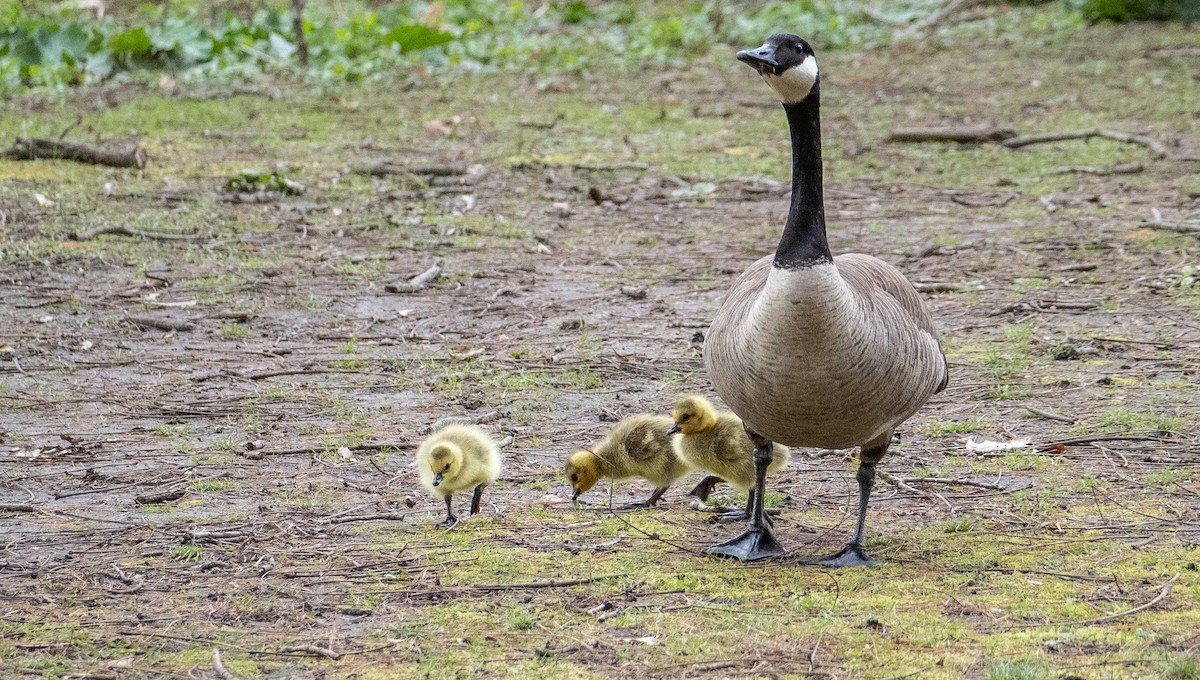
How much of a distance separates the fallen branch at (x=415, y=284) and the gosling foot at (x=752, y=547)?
164 inches

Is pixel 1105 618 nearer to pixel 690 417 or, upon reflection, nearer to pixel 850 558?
pixel 850 558

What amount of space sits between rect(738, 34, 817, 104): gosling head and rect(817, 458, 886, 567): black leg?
1.33 metres

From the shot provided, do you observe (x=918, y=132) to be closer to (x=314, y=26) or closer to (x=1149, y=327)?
(x=1149, y=327)

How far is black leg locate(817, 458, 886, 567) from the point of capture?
15.2 ft

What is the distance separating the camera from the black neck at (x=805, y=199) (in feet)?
14.1

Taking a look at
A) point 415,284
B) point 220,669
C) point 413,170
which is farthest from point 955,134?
point 220,669

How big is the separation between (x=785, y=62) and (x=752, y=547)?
1.66 m

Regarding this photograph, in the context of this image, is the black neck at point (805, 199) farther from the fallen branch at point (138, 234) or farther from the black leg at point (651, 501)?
the fallen branch at point (138, 234)

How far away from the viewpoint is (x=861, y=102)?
15219 mm

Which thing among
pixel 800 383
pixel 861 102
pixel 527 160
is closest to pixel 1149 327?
pixel 800 383

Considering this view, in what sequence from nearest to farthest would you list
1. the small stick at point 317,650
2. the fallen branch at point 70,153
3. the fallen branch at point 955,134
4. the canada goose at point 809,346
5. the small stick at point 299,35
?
the small stick at point 317,650 < the canada goose at point 809,346 < the fallen branch at point 70,153 < the fallen branch at point 955,134 < the small stick at point 299,35

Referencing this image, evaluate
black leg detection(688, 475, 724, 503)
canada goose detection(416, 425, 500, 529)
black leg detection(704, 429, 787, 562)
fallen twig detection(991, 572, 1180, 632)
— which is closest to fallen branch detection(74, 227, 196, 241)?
canada goose detection(416, 425, 500, 529)

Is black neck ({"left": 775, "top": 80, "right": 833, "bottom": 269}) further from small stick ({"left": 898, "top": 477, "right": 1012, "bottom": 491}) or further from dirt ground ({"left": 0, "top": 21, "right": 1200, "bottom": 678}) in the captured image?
small stick ({"left": 898, "top": 477, "right": 1012, "bottom": 491})

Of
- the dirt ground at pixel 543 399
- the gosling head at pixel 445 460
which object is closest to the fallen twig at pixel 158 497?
the dirt ground at pixel 543 399
